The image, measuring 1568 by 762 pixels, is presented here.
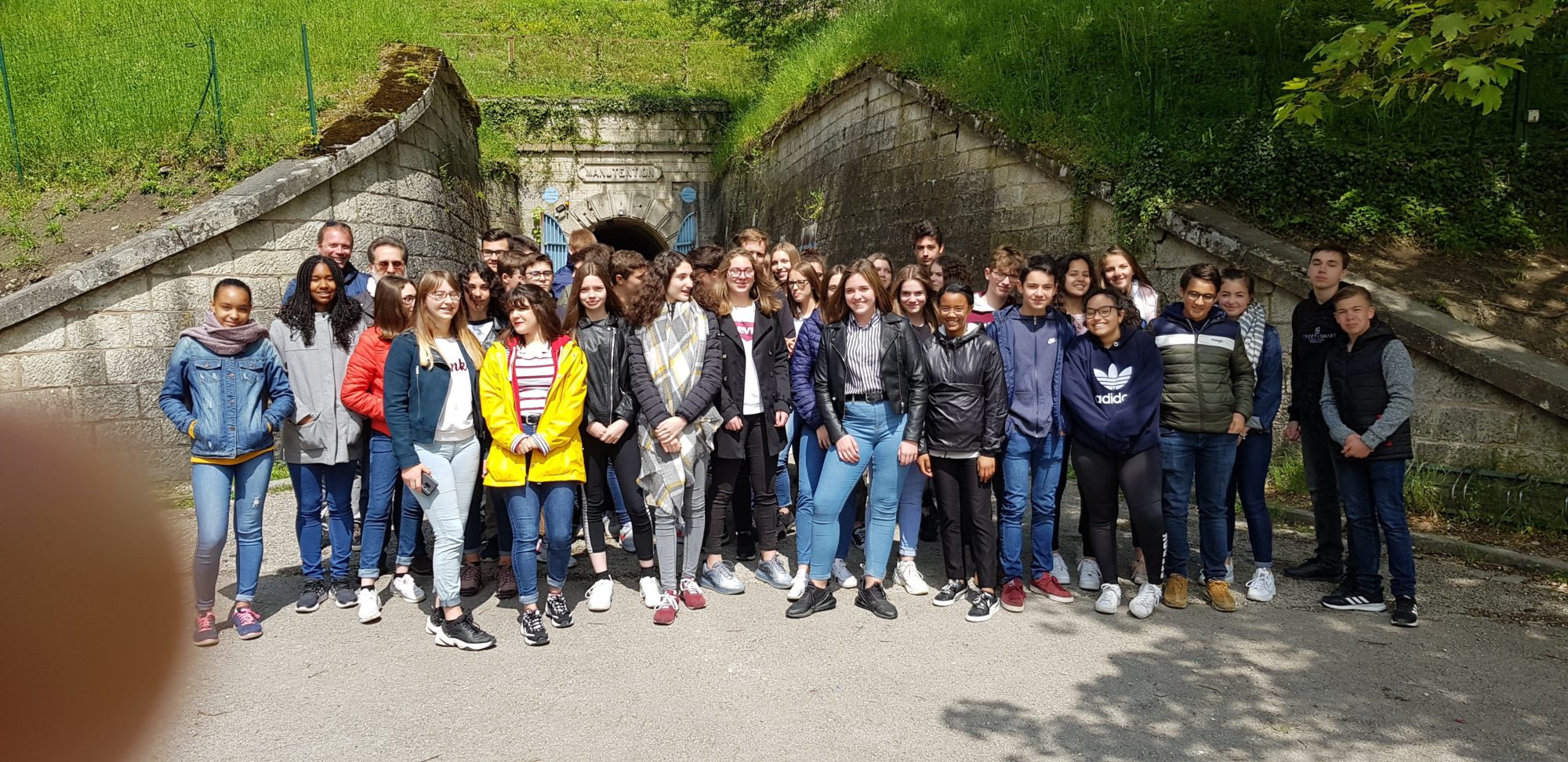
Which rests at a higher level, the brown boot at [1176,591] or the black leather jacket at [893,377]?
the black leather jacket at [893,377]

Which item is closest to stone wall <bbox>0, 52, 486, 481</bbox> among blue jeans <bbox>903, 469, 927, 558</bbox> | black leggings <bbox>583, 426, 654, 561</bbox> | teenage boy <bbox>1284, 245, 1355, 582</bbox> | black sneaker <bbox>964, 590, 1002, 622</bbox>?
black leggings <bbox>583, 426, 654, 561</bbox>

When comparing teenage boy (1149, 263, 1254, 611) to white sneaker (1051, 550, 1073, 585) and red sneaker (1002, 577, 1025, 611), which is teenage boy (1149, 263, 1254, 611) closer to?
white sneaker (1051, 550, 1073, 585)

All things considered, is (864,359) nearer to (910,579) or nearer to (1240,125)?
(910,579)

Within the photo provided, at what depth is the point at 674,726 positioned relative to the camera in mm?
3686

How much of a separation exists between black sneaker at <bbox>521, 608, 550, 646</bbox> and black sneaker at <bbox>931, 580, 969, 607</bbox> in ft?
6.93

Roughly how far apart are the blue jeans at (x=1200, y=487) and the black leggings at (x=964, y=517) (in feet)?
3.33

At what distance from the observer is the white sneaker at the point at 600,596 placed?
5129 millimetres

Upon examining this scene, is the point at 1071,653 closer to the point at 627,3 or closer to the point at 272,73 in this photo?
the point at 272,73

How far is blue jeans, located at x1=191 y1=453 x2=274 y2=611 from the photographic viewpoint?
4.61 meters

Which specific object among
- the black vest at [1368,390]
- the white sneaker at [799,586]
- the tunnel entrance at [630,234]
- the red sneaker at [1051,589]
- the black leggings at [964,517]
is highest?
the tunnel entrance at [630,234]

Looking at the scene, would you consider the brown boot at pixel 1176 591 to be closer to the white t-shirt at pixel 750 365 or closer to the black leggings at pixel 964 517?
the black leggings at pixel 964 517

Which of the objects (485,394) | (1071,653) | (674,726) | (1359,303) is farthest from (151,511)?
(1359,303)

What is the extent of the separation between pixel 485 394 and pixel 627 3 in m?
25.2

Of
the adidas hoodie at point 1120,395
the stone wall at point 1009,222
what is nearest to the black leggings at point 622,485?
the adidas hoodie at point 1120,395
